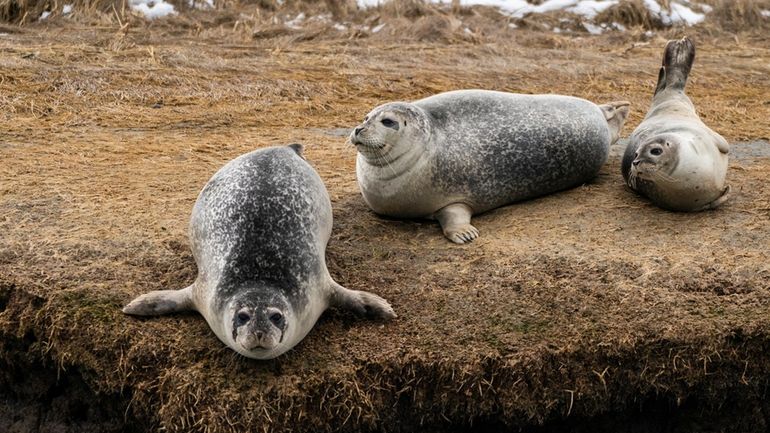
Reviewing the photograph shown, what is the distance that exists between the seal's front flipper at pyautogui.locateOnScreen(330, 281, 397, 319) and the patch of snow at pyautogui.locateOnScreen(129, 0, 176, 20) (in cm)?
714

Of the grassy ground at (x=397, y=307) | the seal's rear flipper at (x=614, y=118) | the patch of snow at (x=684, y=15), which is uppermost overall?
the seal's rear flipper at (x=614, y=118)

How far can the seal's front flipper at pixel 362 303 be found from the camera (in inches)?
184

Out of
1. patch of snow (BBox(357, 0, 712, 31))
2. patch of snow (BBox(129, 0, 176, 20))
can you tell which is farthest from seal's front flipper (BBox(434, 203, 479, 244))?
patch of snow (BBox(357, 0, 712, 31))

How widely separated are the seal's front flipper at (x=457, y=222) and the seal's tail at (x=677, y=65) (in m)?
2.06

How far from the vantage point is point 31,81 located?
8.47 m

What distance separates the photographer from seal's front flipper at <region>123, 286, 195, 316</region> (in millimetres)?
4648

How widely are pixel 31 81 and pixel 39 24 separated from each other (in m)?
2.40

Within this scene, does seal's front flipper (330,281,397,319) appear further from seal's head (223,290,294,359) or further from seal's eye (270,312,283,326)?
seal's eye (270,312,283,326)

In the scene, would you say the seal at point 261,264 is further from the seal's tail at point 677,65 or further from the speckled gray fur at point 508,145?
the seal's tail at point 677,65

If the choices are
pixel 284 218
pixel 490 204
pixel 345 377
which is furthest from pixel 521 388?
pixel 490 204

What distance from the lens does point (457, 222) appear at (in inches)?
221

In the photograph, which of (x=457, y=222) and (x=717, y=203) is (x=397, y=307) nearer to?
(x=457, y=222)

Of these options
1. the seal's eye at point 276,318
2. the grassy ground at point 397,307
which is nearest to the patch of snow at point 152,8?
the grassy ground at point 397,307

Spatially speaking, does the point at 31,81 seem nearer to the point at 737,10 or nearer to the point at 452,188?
the point at 452,188
